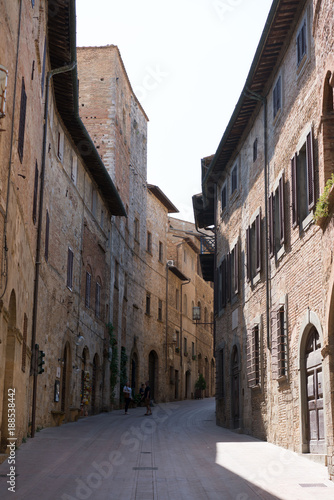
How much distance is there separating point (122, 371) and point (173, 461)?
62.3 feet

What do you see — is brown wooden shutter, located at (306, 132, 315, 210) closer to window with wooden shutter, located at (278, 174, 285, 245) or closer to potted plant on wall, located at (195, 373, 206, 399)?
window with wooden shutter, located at (278, 174, 285, 245)

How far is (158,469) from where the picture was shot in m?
10.5

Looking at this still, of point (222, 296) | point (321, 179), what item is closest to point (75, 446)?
point (321, 179)

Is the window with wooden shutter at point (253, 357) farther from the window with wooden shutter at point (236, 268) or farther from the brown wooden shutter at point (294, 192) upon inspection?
the brown wooden shutter at point (294, 192)

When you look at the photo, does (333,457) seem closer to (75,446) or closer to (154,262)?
(75,446)

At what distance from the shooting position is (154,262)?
3812 centimetres

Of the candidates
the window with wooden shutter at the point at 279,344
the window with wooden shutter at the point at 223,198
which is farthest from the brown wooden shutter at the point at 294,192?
the window with wooden shutter at the point at 223,198

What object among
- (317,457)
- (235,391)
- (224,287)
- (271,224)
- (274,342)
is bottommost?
(317,457)

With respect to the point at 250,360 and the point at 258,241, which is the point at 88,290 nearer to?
the point at 250,360

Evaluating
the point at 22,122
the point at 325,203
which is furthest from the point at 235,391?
the point at 22,122

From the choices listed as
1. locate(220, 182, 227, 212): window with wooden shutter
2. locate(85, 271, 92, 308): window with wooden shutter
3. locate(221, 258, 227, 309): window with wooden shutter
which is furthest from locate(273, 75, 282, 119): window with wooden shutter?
locate(85, 271, 92, 308): window with wooden shutter

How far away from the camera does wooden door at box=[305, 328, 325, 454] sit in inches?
454

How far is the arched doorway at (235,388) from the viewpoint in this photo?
1892 cm

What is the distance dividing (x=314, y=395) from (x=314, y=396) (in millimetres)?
21
